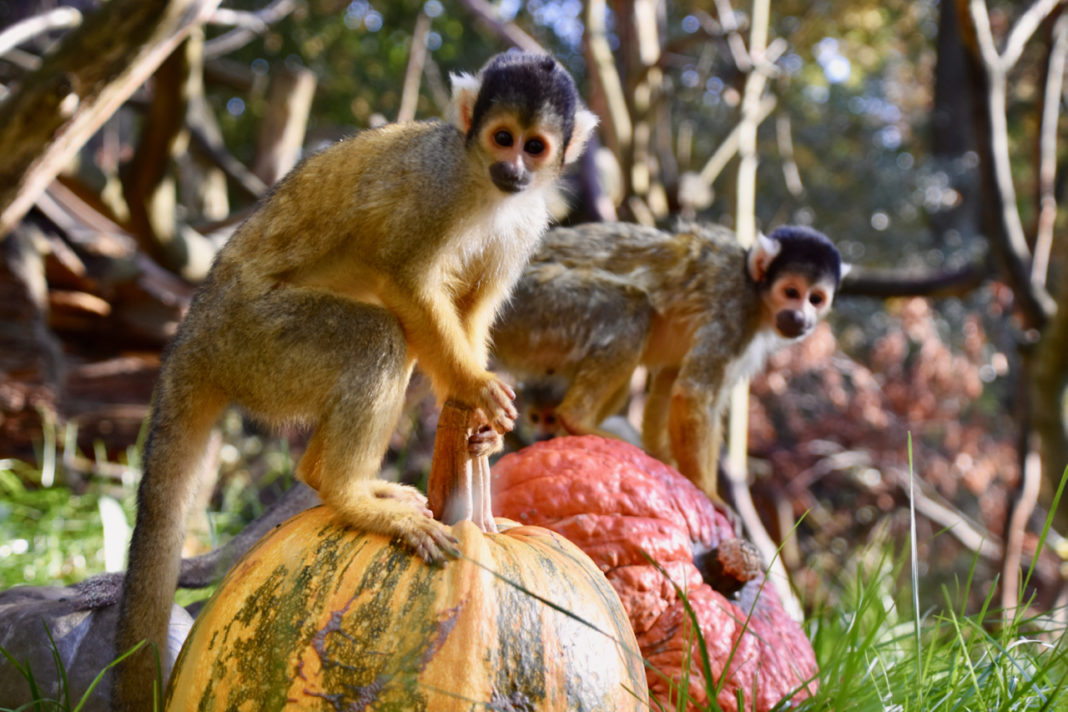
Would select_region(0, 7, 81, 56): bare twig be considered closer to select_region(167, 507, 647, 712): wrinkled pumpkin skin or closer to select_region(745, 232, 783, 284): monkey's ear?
select_region(167, 507, 647, 712): wrinkled pumpkin skin

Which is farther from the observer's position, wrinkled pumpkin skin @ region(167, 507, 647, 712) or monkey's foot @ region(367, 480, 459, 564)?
monkey's foot @ region(367, 480, 459, 564)

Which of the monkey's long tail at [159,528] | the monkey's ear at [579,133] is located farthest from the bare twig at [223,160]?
the monkey's long tail at [159,528]

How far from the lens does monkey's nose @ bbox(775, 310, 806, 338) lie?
13.0 ft

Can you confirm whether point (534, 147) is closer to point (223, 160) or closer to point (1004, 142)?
point (1004, 142)

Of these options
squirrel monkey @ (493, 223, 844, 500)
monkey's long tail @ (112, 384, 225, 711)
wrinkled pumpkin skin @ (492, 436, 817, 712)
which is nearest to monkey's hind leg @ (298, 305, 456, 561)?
monkey's long tail @ (112, 384, 225, 711)

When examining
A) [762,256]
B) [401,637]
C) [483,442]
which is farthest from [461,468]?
[762,256]

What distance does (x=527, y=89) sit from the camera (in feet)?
8.81

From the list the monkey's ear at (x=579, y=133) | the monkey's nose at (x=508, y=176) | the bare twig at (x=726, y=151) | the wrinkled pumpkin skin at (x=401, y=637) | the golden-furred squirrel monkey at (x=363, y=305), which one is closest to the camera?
the wrinkled pumpkin skin at (x=401, y=637)

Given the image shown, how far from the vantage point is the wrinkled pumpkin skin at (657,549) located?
2326 mm

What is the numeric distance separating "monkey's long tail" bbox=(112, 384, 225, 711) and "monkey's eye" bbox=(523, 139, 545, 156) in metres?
1.18

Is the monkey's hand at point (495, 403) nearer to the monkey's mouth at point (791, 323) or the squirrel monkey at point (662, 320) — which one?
the squirrel monkey at point (662, 320)

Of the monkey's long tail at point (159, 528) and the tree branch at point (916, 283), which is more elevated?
the tree branch at point (916, 283)

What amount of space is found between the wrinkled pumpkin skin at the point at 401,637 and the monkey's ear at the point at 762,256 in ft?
8.03

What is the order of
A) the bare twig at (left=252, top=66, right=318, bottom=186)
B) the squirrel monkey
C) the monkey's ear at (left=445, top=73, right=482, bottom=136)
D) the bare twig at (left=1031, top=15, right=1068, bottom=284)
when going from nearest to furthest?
the monkey's ear at (left=445, top=73, right=482, bottom=136), the squirrel monkey, the bare twig at (left=1031, top=15, right=1068, bottom=284), the bare twig at (left=252, top=66, right=318, bottom=186)
